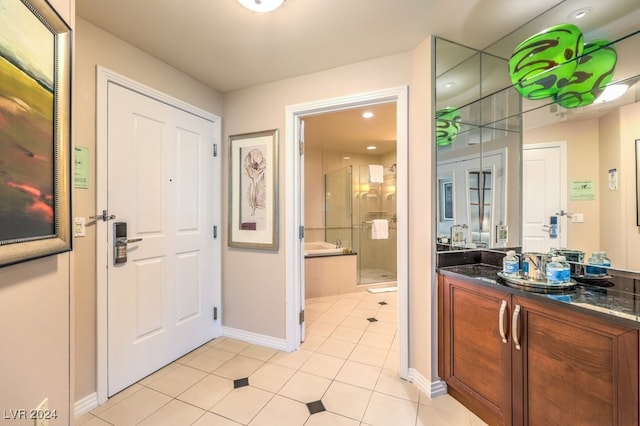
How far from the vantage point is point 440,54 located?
1.73m

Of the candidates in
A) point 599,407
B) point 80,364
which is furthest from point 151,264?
point 599,407

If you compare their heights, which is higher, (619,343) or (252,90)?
(252,90)

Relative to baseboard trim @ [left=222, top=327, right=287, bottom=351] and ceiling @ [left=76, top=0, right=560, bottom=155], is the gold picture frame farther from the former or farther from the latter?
baseboard trim @ [left=222, top=327, right=287, bottom=351]

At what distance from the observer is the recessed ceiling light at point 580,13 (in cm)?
134

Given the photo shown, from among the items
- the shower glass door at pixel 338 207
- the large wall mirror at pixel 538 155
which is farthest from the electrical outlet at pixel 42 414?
the shower glass door at pixel 338 207

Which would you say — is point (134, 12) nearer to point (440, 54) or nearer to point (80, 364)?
point (440, 54)

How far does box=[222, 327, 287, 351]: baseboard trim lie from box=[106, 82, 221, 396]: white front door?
0.14 m

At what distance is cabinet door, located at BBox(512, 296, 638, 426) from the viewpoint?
89 cm

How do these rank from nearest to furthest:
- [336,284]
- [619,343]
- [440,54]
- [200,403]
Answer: [619,343] < [200,403] < [440,54] < [336,284]

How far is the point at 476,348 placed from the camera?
147cm

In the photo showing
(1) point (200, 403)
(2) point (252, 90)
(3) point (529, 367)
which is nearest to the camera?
(3) point (529, 367)

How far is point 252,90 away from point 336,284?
105 inches

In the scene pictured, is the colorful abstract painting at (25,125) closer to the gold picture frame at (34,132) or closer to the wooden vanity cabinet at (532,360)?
the gold picture frame at (34,132)

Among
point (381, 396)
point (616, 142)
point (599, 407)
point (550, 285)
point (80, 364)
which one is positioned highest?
point (616, 142)
